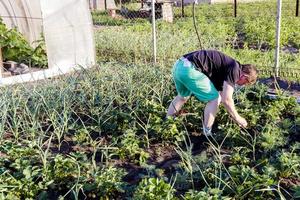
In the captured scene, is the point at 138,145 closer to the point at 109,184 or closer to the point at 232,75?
the point at 109,184

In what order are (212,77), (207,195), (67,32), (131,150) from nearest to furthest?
1. (207,195)
2. (131,150)
3. (212,77)
4. (67,32)

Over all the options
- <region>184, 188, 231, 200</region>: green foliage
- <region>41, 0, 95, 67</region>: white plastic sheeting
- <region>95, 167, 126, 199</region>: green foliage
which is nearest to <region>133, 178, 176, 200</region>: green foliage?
<region>184, 188, 231, 200</region>: green foliage

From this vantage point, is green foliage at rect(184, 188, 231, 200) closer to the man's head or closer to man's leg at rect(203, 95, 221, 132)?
man's leg at rect(203, 95, 221, 132)

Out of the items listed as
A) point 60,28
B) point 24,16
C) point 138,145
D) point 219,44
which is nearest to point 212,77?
point 138,145

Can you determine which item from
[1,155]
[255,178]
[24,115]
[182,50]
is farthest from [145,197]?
[182,50]

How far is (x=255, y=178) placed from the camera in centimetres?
282

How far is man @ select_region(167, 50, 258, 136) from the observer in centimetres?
370

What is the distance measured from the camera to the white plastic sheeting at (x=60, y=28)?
6895 millimetres

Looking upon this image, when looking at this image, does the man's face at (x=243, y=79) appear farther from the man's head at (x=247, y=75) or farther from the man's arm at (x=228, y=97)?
the man's arm at (x=228, y=97)

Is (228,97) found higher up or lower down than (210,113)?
higher up

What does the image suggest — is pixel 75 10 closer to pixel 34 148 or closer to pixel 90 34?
pixel 90 34

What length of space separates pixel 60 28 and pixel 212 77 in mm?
3821

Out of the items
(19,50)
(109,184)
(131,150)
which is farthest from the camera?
(19,50)

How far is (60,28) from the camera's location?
23.1ft
